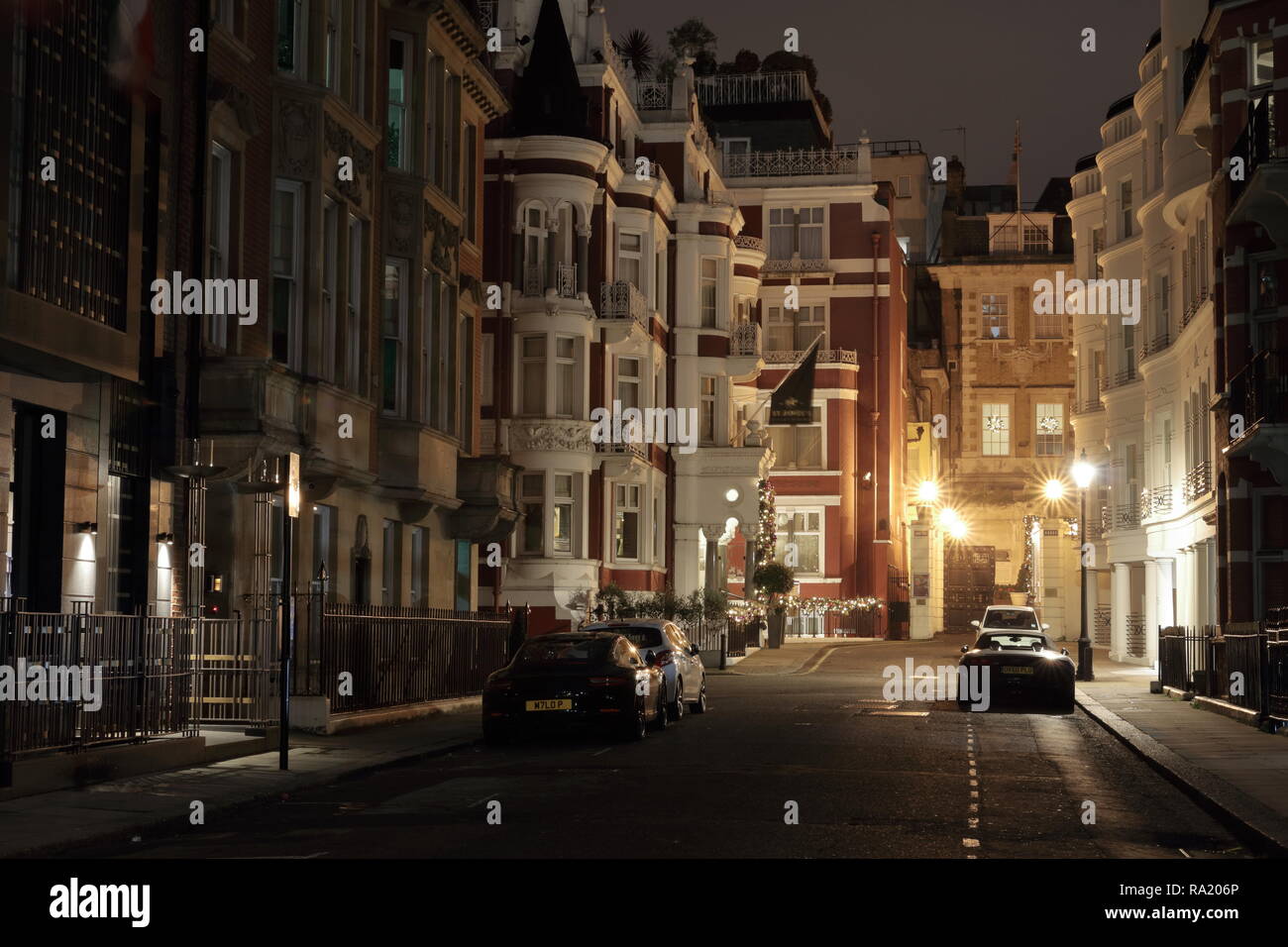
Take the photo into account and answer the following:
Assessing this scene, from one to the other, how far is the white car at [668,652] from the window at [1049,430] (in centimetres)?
5803

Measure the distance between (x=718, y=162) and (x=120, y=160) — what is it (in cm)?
4389

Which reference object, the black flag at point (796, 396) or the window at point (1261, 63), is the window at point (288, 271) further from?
the black flag at point (796, 396)

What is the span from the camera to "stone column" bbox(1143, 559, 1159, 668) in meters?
48.8

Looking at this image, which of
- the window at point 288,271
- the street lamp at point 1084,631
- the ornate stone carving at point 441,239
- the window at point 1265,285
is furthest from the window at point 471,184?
the street lamp at point 1084,631

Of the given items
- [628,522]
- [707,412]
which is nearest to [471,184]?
[628,522]

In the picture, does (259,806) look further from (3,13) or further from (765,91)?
(765,91)

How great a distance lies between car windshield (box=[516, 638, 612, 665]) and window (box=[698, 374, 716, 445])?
32.6 m

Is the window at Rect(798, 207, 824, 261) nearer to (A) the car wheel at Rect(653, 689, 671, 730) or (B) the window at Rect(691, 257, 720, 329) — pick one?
(B) the window at Rect(691, 257, 720, 329)

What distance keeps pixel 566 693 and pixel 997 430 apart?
65273 mm

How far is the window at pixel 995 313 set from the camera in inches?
3378

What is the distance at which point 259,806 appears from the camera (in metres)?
15.8

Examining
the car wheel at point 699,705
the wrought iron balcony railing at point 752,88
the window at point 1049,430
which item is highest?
the wrought iron balcony railing at point 752,88

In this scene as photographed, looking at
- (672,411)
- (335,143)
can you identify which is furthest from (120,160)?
(672,411)

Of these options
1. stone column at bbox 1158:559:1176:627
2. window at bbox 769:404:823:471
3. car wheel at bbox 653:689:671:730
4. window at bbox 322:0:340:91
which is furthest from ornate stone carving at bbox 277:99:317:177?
window at bbox 769:404:823:471
